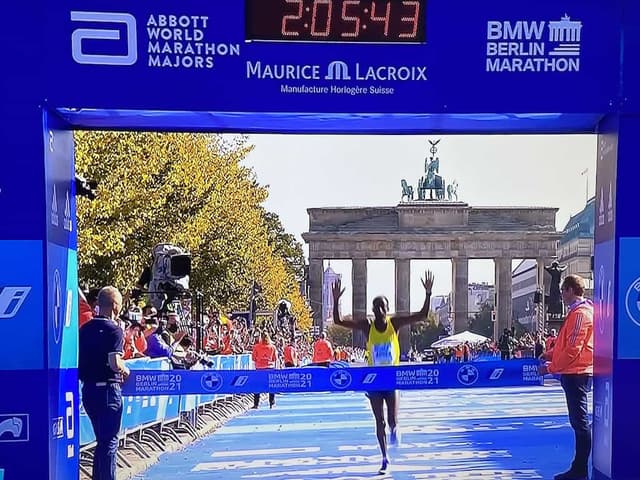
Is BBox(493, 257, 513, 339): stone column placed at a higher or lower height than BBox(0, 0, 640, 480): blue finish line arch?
lower

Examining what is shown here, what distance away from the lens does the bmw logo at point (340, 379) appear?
238 inches

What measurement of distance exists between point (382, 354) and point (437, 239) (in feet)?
4.05

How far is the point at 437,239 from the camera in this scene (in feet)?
23.4

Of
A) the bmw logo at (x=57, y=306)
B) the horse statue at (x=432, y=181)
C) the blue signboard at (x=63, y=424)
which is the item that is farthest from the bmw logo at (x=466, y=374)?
the bmw logo at (x=57, y=306)

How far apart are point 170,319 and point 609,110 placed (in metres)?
4.18

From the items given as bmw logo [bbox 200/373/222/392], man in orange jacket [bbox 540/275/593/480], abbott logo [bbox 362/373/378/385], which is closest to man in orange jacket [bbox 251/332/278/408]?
bmw logo [bbox 200/373/222/392]

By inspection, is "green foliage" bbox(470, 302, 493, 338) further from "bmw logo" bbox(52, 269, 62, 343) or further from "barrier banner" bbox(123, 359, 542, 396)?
"bmw logo" bbox(52, 269, 62, 343)

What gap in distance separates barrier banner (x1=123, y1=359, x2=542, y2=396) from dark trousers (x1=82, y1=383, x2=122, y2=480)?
0.53ft

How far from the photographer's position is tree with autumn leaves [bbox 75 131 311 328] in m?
7.59

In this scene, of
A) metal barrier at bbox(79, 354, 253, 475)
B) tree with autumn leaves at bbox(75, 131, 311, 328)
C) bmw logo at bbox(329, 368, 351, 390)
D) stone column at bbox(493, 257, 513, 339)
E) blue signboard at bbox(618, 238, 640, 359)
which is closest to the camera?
blue signboard at bbox(618, 238, 640, 359)

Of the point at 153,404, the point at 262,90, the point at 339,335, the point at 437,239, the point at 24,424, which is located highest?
the point at 262,90

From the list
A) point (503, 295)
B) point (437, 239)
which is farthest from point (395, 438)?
point (437, 239)

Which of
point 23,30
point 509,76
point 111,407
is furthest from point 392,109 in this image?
point 111,407

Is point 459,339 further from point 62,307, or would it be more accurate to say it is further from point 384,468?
point 62,307
